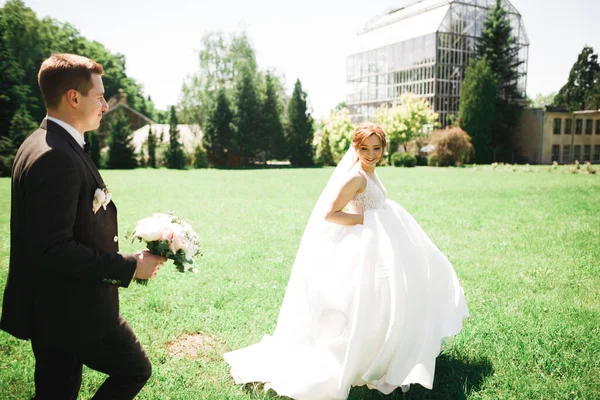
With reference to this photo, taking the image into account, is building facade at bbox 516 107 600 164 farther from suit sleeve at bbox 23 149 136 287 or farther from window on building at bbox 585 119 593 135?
suit sleeve at bbox 23 149 136 287

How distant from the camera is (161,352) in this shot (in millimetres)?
4523

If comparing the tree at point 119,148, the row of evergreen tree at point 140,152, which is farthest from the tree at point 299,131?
the tree at point 119,148

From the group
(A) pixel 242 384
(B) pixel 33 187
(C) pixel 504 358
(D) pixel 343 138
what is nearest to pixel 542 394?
(C) pixel 504 358

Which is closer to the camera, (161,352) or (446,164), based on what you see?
(161,352)

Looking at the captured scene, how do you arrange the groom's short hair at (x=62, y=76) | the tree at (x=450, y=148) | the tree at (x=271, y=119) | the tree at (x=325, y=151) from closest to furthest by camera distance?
the groom's short hair at (x=62, y=76) → the tree at (x=450, y=148) → the tree at (x=271, y=119) → the tree at (x=325, y=151)

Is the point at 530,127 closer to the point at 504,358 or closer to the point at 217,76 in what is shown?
the point at 217,76

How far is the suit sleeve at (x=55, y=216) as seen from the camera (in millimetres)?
1944

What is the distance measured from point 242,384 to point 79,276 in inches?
91.9

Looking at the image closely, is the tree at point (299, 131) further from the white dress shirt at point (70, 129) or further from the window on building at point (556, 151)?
the white dress shirt at point (70, 129)

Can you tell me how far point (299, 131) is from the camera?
163 feet

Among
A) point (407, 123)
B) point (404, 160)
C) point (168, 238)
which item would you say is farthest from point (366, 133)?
point (407, 123)

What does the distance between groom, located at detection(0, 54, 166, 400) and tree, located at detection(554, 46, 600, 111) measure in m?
73.2

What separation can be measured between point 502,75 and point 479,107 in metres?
8.13

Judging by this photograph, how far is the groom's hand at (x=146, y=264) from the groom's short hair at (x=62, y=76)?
0.90 m
